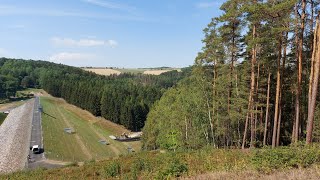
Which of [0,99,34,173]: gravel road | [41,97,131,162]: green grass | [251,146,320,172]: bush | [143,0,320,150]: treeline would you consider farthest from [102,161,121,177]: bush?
[0,99,34,173]: gravel road

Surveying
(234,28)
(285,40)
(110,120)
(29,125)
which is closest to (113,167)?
(285,40)

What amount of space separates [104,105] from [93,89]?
50.0ft

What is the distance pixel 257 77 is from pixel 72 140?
4723 centimetres

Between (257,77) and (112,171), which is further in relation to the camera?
(257,77)

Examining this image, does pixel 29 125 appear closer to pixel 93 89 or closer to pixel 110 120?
pixel 110 120

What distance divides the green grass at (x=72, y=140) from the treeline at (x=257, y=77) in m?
15.0

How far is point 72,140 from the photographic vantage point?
213 feet

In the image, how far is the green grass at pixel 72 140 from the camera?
53562 millimetres

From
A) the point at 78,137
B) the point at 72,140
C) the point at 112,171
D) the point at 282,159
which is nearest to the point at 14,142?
the point at 72,140

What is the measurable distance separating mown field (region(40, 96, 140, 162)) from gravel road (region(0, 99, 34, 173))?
3627mm

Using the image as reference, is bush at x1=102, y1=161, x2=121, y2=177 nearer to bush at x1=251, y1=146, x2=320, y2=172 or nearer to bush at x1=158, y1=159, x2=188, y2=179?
bush at x1=158, y1=159, x2=188, y2=179

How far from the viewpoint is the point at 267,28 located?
2378 cm

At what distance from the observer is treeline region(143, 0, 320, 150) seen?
782 inches

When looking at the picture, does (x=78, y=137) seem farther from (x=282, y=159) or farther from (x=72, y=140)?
(x=282, y=159)
